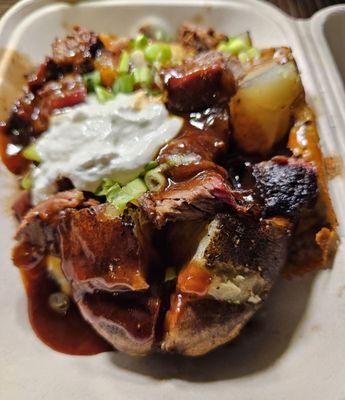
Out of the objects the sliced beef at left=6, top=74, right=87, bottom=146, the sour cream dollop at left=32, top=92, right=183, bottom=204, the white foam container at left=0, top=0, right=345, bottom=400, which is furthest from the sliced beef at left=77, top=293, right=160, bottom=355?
the sliced beef at left=6, top=74, right=87, bottom=146

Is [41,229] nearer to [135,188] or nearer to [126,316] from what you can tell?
[135,188]

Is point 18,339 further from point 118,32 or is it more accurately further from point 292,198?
point 118,32

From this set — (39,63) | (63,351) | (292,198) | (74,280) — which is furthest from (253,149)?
(39,63)

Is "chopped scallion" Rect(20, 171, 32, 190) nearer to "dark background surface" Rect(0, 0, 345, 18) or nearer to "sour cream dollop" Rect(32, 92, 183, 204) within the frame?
"sour cream dollop" Rect(32, 92, 183, 204)

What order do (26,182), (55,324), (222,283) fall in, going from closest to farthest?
(222,283) < (55,324) < (26,182)

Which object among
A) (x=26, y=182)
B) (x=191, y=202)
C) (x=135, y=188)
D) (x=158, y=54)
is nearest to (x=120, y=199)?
(x=135, y=188)

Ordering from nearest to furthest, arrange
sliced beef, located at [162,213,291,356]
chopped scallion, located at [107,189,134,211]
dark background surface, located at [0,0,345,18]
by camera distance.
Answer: sliced beef, located at [162,213,291,356]
chopped scallion, located at [107,189,134,211]
dark background surface, located at [0,0,345,18]

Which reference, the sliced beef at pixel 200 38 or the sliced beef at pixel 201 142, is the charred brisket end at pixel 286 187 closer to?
the sliced beef at pixel 201 142

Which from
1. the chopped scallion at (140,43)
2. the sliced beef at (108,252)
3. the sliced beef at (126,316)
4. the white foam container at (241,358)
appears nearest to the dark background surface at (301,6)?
the white foam container at (241,358)
